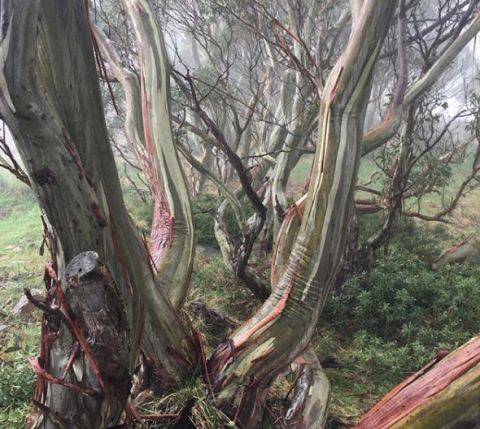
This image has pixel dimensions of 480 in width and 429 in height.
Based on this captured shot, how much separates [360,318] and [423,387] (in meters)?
2.98

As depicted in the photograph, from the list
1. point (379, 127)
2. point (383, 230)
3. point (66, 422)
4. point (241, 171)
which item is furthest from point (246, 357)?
point (383, 230)

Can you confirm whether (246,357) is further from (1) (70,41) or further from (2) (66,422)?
(1) (70,41)

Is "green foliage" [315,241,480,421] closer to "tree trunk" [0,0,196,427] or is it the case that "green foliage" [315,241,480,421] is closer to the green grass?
the green grass

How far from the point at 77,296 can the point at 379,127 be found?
2.30 meters

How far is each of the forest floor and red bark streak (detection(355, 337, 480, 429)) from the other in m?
1.08

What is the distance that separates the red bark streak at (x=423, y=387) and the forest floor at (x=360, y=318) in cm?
108

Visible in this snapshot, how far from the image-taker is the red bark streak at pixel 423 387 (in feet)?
4.18

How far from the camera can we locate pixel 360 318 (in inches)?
167

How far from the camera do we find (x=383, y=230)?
5.02 meters

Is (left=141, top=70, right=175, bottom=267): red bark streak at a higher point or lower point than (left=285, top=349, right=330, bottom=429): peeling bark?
higher

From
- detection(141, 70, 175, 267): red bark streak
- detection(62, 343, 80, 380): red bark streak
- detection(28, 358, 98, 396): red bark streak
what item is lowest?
detection(28, 358, 98, 396): red bark streak

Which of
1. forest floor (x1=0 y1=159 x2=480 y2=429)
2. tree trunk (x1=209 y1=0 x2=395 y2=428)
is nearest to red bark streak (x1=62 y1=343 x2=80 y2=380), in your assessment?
tree trunk (x1=209 y1=0 x2=395 y2=428)

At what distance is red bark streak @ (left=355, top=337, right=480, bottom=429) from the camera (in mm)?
1275

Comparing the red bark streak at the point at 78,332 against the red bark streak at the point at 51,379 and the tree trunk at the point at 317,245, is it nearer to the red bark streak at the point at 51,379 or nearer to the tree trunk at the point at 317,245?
the red bark streak at the point at 51,379
